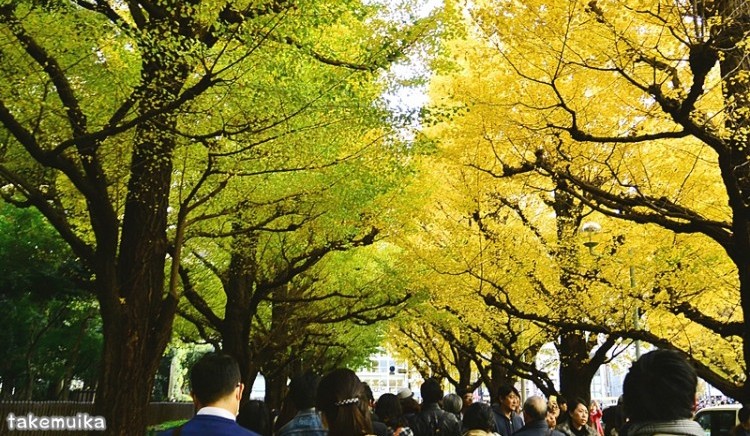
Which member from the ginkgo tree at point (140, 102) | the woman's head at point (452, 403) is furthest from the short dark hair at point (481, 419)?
the ginkgo tree at point (140, 102)

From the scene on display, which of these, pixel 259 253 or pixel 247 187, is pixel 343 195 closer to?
pixel 247 187

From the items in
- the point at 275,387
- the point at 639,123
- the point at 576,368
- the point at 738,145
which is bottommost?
the point at 275,387

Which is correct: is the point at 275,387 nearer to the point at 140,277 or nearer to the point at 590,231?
the point at 590,231

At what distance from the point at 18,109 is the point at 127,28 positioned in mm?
2760

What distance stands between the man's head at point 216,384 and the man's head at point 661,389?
5.54 ft

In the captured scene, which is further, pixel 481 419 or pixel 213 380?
pixel 481 419

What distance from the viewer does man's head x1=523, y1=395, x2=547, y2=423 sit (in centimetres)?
505

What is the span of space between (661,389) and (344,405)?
141cm

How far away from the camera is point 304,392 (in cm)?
393

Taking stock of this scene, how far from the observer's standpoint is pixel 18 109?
23.7 feet

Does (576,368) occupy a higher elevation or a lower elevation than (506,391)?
higher

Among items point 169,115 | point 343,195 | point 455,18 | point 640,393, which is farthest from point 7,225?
point 640,393

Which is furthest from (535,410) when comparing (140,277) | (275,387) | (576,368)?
(275,387)

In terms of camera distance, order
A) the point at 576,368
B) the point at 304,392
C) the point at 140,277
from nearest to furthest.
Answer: the point at 304,392, the point at 140,277, the point at 576,368
